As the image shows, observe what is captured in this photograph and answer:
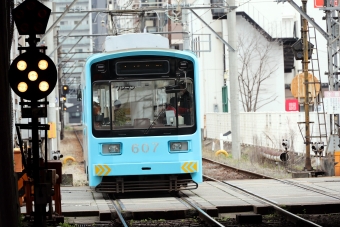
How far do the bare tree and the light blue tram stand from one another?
31.5m

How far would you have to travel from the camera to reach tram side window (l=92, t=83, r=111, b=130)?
49.9ft

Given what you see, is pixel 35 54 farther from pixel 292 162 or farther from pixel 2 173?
pixel 292 162

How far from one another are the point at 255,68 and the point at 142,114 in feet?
113

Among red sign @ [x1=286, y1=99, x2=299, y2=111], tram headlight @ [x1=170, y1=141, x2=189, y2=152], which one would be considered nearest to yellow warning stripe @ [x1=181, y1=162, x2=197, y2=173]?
tram headlight @ [x1=170, y1=141, x2=189, y2=152]

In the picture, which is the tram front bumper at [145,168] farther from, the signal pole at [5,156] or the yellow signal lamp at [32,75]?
the yellow signal lamp at [32,75]

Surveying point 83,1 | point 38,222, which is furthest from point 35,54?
point 83,1

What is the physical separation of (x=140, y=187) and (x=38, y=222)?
17.9 feet

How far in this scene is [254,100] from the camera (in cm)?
4981

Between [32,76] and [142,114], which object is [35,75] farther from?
[142,114]

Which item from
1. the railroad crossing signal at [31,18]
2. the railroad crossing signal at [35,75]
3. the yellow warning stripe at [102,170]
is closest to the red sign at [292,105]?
the yellow warning stripe at [102,170]

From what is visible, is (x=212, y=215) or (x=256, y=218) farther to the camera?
(x=212, y=215)

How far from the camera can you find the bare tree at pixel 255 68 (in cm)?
4756

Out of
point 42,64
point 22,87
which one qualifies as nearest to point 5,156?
point 22,87

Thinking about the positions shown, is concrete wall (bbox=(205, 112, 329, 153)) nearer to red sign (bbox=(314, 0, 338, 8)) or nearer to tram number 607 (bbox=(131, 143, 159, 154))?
red sign (bbox=(314, 0, 338, 8))
